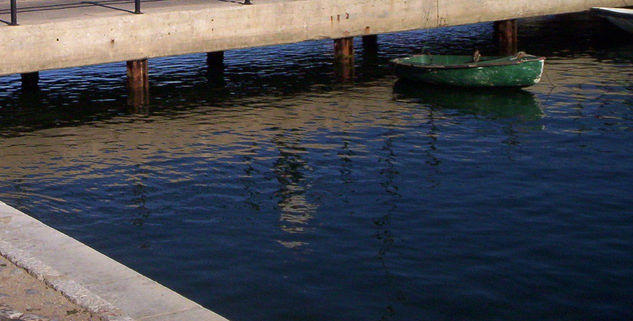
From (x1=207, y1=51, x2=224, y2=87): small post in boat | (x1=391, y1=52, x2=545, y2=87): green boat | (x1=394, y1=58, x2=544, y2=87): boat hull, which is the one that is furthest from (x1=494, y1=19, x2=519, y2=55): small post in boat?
(x1=207, y1=51, x2=224, y2=87): small post in boat

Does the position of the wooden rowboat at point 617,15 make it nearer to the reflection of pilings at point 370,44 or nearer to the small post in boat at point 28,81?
the reflection of pilings at point 370,44

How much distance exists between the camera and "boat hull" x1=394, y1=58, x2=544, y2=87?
100 ft

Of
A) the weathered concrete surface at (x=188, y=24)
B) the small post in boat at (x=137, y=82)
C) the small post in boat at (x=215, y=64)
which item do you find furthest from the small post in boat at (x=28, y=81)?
the small post in boat at (x=215, y=64)

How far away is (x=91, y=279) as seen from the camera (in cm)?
1207

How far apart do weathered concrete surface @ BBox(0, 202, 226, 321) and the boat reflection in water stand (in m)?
17.4

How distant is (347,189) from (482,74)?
1240 cm

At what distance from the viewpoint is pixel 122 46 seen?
29.3 metres

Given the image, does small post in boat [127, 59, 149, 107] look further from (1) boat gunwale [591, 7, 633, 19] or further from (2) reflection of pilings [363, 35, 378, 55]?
(1) boat gunwale [591, 7, 633, 19]

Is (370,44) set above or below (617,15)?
below

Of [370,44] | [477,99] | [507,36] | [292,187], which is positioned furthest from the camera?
[370,44]

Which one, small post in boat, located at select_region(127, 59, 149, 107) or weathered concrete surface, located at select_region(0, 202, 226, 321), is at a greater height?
small post in boat, located at select_region(127, 59, 149, 107)

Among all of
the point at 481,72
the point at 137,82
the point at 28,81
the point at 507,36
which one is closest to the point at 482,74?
the point at 481,72

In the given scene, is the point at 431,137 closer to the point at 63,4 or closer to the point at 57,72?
the point at 63,4

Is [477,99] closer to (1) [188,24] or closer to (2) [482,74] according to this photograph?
(2) [482,74]
